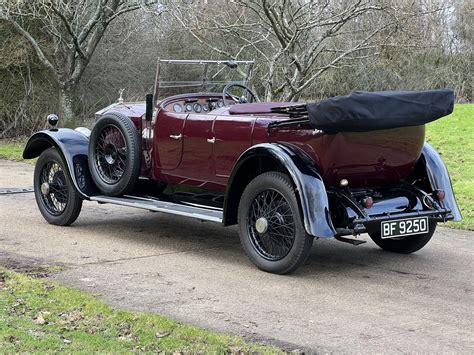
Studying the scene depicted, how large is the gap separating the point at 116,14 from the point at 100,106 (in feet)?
13.0

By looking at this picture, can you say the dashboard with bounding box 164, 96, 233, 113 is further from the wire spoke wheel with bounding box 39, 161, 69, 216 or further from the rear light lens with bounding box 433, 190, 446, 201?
the rear light lens with bounding box 433, 190, 446, 201

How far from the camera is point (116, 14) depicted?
15.8m

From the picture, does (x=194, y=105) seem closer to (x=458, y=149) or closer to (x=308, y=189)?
(x=308, y=189)

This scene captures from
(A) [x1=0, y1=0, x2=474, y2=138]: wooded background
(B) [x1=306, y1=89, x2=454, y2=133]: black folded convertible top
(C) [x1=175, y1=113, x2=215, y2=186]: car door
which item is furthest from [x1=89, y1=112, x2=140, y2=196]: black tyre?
(A) [x1=0, y1=0, x2=474, y2=138]: wooded background

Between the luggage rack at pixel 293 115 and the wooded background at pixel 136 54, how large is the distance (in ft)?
20.5

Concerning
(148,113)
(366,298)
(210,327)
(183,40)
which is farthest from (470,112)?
(210,327)

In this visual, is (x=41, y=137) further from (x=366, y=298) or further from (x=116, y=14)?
(x=116, y=14)

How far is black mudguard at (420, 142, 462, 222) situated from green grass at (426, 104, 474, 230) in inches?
76.1

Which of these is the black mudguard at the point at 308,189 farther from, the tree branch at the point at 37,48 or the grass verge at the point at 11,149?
the tree branch at the point at 37,48

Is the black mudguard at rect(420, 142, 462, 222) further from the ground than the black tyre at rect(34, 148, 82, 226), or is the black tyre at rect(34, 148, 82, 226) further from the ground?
the black mudguard at rect(420, 142, 462, 222)

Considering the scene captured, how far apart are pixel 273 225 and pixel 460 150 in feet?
27.2

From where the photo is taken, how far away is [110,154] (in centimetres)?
788

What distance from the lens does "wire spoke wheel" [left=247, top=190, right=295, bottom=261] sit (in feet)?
20.0

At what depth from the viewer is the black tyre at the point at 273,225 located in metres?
5.96
